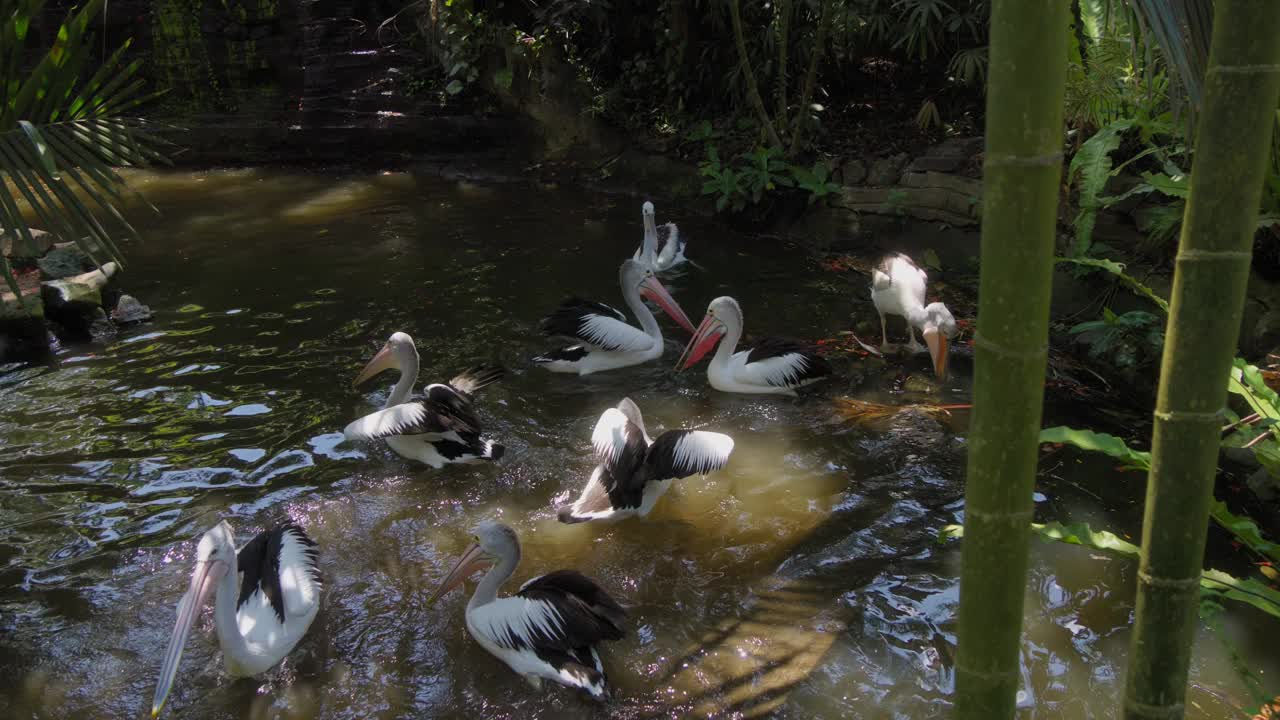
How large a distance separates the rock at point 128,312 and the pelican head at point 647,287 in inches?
140

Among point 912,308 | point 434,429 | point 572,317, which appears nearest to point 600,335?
point 572,317

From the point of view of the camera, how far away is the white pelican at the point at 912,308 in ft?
18.1

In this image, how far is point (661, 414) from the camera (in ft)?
18.1

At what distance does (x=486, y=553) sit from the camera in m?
3.60

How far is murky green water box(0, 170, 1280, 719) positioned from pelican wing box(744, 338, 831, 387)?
0.18 m

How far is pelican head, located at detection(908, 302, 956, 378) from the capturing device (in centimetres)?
548

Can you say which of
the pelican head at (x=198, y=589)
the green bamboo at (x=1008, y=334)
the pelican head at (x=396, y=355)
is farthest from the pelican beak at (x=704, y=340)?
the green bamboo at (x=1008, y=334)

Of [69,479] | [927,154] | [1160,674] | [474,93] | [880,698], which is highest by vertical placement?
[474,93]

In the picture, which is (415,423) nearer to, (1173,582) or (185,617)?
(185,617)

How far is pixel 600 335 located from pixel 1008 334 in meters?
4.64

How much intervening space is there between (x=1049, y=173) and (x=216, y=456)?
4.72m

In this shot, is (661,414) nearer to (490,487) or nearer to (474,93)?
(490,487)

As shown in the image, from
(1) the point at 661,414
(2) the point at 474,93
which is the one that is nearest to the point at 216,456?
(1) the point at 661,414

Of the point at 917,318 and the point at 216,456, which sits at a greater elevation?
the point at 917,318
